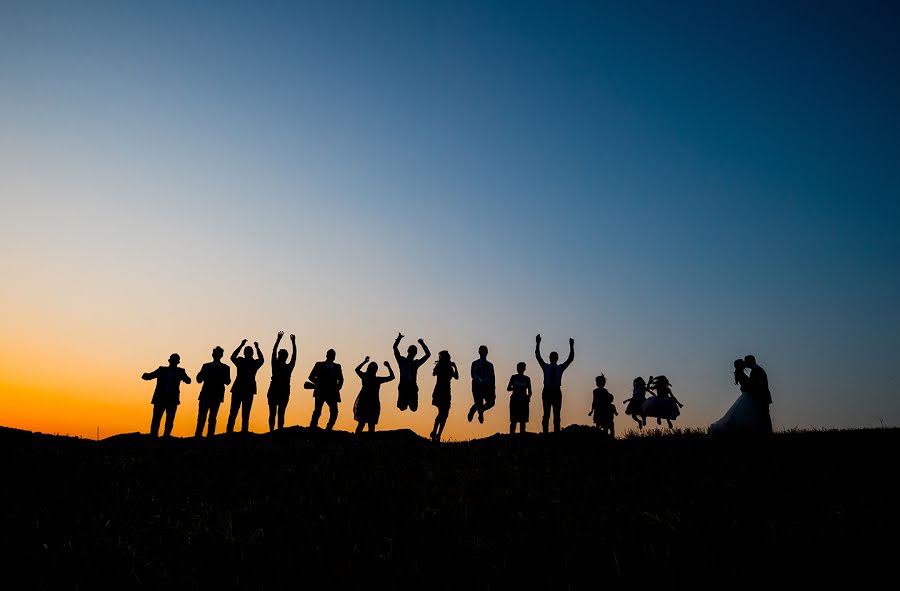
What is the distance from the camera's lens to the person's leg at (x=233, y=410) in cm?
1459

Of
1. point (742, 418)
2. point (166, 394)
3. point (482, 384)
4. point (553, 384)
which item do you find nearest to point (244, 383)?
point (166, 394)

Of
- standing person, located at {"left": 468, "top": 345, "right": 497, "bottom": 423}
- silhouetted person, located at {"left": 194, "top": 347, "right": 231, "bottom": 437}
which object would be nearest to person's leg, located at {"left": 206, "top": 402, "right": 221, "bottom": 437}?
silhouetted person, located at {"left": 194, "top": 347, "right": 231, "bottom": 437}

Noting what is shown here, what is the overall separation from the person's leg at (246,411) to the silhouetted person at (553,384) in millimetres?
7650

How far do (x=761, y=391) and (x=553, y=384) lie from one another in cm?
464

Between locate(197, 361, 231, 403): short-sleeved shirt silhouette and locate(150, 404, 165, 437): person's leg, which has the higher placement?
locate(197, 361, 231, 403): short-sleeved shirt silhouette

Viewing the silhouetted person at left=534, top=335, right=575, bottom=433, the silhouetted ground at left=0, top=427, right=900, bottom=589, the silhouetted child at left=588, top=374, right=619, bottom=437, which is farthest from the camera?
the silhouetted child at left=588, top=374, right=619, bottom=437

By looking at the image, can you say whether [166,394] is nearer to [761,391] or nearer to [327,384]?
[327,384]

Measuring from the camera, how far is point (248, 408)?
1480 cm

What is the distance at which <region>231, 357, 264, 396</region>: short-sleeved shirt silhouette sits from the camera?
1463 cm

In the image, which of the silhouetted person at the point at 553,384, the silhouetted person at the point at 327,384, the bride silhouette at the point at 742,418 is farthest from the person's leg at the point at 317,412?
the bride silhouette at the point at 742,418

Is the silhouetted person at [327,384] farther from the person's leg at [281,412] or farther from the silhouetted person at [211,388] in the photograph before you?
the silhouetted person at [211,388]

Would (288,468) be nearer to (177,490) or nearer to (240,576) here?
(177,490)

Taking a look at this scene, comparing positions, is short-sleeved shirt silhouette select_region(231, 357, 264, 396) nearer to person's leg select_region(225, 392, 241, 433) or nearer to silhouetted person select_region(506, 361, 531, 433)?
person's leg select_region(225, 392, 241, 433)

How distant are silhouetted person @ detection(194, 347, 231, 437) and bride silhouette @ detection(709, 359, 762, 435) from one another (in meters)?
12.0
